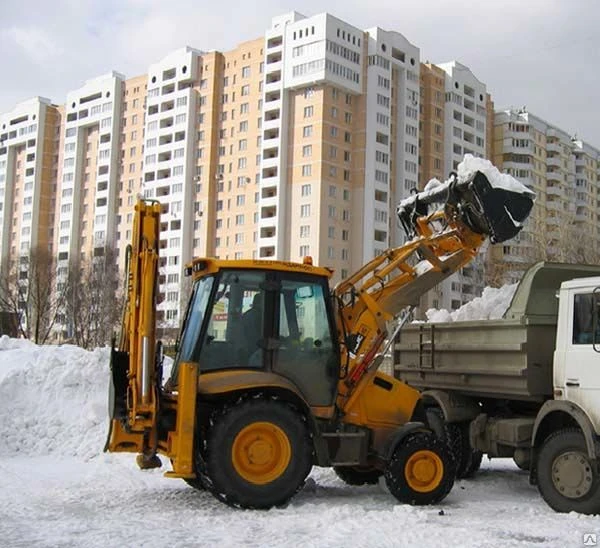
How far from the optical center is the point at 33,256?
56312mm

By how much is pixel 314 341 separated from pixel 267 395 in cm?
83

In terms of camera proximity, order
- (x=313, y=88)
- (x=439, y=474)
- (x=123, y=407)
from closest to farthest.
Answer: (x=123, y=407)
(x=439, y=474)
(x=313, y=88)

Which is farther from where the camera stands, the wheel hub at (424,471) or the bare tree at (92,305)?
the bare tree at (92,305)

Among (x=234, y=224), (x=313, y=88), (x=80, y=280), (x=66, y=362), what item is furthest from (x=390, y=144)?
(x=66, y=362)

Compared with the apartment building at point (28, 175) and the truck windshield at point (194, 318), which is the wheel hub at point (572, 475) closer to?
the truck windshield at point (194, 318)

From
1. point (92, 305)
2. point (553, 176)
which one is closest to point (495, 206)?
point (92, 305)

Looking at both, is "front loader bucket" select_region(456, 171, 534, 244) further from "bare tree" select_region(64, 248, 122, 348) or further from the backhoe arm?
"bare tree" select_region(64, 248, 122, 348)

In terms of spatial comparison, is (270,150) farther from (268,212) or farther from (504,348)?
(504,348)

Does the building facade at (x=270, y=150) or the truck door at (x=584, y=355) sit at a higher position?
the building facade at (x=270, y=150)

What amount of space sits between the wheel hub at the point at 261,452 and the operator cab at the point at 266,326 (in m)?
0.64

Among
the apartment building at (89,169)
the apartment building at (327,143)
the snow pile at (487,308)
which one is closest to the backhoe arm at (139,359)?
the snow pile at (487,308)

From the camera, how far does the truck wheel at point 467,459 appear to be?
10.1 metres

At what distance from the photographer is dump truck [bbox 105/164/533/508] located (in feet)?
25.5

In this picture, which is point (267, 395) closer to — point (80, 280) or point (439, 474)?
point (439, 474)
